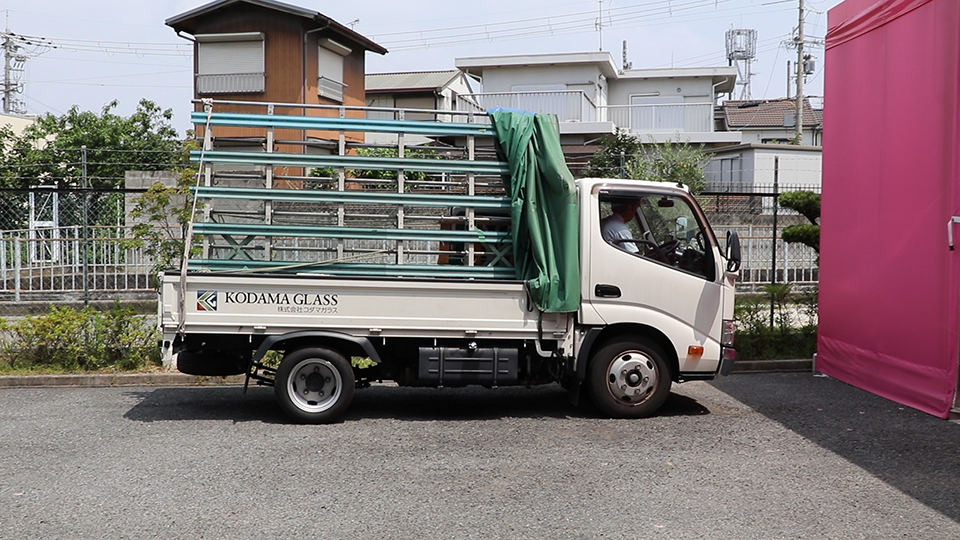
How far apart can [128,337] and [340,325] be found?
391 cm

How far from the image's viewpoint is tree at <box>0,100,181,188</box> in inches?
1164

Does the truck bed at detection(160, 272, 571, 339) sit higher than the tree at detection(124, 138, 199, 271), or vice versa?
the tree at detection(124, 138, 199, 271)

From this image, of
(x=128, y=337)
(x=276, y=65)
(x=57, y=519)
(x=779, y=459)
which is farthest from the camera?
(x=276, y=65)

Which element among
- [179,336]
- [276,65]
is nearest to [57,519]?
[179,336]

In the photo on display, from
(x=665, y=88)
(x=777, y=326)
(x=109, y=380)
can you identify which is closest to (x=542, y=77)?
(x=665, y=88)

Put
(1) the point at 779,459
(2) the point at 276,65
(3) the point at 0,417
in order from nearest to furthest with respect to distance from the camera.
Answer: (1) the point at 779,459 → (3) the point at 0,417 → (2) the point at 276,65

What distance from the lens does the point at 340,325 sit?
805 cm

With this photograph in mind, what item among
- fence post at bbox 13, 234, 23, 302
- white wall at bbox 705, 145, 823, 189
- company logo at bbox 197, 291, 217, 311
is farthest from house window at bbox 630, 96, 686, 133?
company logo at bbox 197, 291, 217, 311

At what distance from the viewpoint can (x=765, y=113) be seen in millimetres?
49406

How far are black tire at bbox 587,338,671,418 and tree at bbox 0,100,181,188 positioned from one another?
→ 76.0 feet

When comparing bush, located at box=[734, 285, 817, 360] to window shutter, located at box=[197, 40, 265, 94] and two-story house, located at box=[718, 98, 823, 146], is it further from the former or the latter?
two-story house, located at box=[718, 98, 823, 146]

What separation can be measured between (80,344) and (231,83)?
20498 millimetres

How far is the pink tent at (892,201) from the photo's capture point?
821cm

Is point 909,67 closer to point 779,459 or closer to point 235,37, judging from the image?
point 779,459
